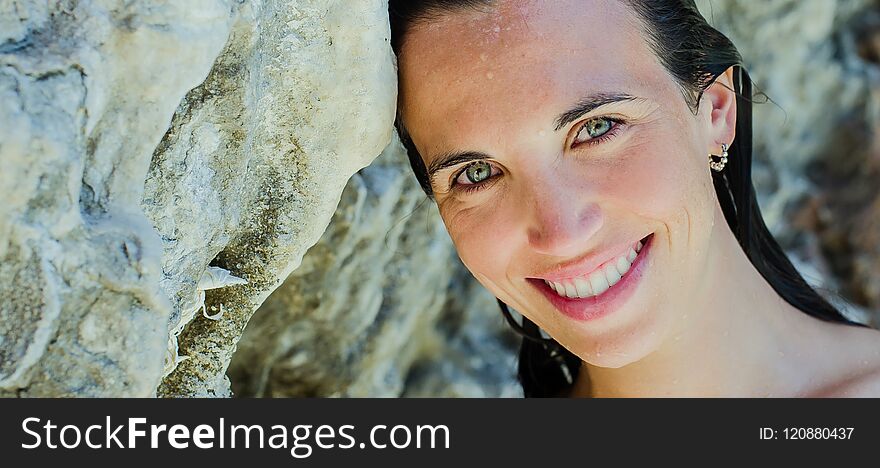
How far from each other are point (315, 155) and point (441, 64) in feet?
0.61

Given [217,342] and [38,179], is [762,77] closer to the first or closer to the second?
[217,342]

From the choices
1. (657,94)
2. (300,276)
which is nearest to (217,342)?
A: (300,276)

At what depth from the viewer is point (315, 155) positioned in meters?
1.07

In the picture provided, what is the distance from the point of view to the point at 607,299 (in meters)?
1.17

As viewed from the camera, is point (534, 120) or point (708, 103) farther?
point (708, 103)

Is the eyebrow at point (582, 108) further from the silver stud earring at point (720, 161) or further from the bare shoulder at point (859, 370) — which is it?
the bare shoulder at point (859, 370)

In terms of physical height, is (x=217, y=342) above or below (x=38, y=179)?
below

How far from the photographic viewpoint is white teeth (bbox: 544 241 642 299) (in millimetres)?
1162

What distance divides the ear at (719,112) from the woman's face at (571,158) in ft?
0.14

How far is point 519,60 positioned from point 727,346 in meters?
0.53

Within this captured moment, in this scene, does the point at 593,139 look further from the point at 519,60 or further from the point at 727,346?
the point at 727,346

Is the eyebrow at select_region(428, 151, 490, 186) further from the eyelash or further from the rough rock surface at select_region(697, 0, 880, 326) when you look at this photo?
the rough rock surface at select_region(697, 0, 880, 326)
